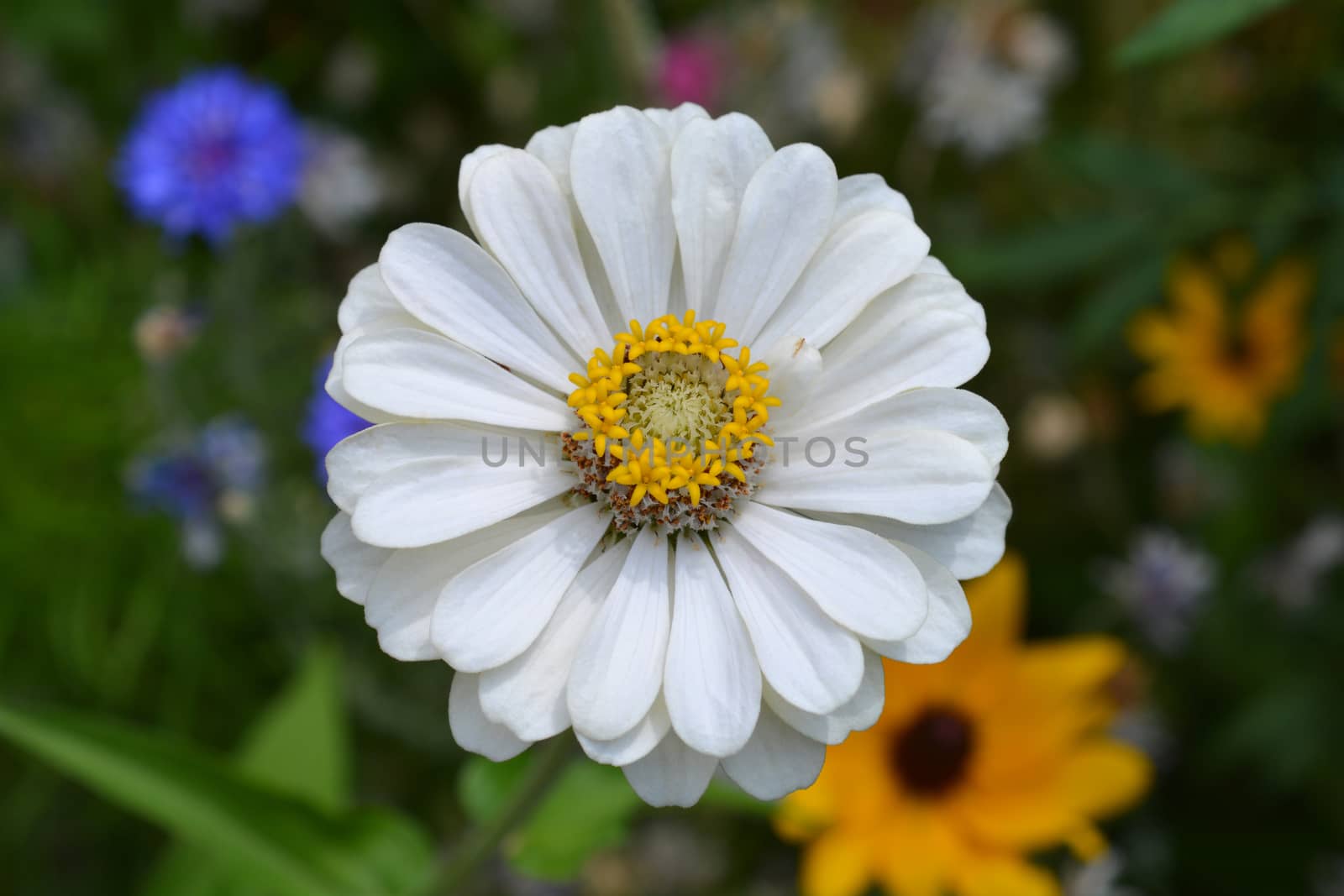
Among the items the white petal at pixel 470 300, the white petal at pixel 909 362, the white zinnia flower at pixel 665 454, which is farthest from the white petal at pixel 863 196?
the white petal at pixel 470 300

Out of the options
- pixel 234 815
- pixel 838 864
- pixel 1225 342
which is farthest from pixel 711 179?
pixel 1225 342

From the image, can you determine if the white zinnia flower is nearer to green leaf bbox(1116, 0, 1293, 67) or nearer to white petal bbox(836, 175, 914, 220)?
white petal bbox(836, 175, 914, 220)

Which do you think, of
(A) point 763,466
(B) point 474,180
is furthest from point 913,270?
(B) point 474,180

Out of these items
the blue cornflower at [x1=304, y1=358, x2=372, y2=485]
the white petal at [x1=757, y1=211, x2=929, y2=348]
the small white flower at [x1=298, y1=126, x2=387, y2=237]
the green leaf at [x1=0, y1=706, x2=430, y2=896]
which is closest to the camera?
the white petal at [x1=757, y1=211, x2=929, y2=348]

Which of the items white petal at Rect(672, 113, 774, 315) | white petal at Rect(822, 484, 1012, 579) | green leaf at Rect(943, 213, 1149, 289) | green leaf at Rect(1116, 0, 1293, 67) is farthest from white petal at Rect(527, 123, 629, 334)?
green leaf at Rect(943, 213, 1149, 289)

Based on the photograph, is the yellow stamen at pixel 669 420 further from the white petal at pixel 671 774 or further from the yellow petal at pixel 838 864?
the yellow petal at pixel 838 864

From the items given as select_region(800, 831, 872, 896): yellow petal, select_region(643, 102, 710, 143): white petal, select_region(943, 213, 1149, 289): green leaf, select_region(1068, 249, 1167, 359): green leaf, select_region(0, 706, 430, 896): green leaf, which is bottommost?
select_region(0, 706, 430, 896): green leaf

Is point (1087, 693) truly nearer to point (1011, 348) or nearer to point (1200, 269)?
point (1011, 348)

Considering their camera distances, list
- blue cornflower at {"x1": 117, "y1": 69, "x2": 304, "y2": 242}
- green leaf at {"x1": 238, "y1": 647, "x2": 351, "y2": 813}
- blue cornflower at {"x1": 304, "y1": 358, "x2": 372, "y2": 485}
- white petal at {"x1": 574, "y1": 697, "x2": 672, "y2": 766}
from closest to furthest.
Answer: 1. white petal at {"x1": 574, "y1": 697, "x2": 672, "y2": 766}
2. blue cornflower at {"x1": 304, "y1": 358, "x2": 372, "y2": 485}
3. green leaf at {"x1": 238, "y1": 647, "x2": 351, "y2": 813}
4. blue cornflower at {"x1": 117, "y1": 69, "x2": 304, "y2": 242}
